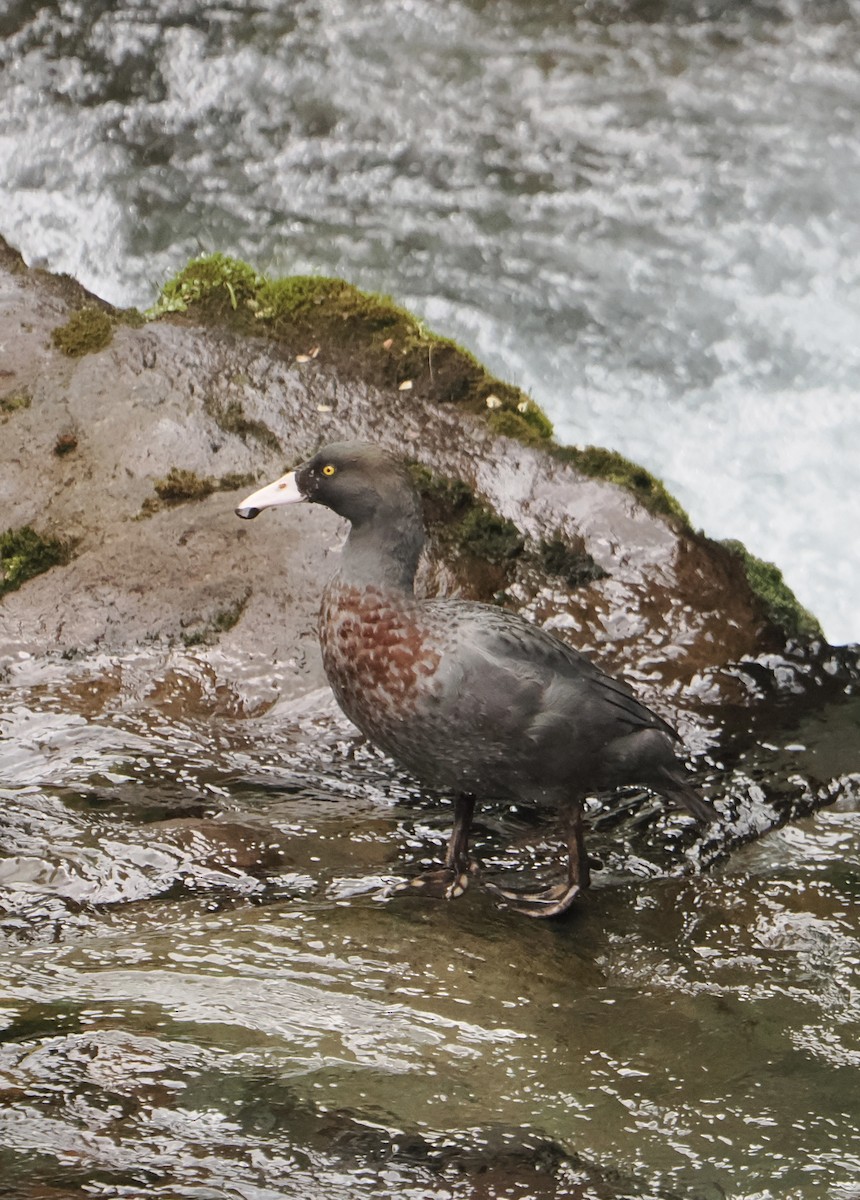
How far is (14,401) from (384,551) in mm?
2322

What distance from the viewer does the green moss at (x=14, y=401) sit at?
18.7 ft

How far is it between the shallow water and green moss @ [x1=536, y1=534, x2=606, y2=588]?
0.98 m

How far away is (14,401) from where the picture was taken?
5715 mm

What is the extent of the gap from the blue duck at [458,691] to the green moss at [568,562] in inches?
40.9

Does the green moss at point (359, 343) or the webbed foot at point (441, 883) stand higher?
the green moss at point (359, 343)

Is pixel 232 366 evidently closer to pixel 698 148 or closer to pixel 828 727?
pixel 828 727

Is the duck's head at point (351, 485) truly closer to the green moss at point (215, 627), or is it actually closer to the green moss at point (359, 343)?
the green moss at point (215, 627)

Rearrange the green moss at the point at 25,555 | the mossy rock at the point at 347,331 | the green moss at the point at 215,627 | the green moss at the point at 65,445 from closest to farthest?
the green moss at the point at 215,627 < the green moss at the point at 25,555 < the green moss at the point at 65,445 < the mossy rock at the point at 347,331

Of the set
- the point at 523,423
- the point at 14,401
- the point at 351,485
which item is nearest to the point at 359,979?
the point at 351,485

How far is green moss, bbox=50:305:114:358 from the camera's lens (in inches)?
233

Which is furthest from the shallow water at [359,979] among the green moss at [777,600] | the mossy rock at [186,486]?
the mossy rock at [186,486]

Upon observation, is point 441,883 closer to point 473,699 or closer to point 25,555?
point 473,699

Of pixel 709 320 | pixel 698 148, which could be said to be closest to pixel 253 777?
pixel 709 320

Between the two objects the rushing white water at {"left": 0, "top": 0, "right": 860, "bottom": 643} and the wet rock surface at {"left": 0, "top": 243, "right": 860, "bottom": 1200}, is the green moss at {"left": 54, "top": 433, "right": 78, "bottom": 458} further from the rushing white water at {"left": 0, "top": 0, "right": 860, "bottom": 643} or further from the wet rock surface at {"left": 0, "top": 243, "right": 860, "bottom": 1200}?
the rushing white water at {"left": 0, "top": 0, "right": 860, "bottom": 643}
